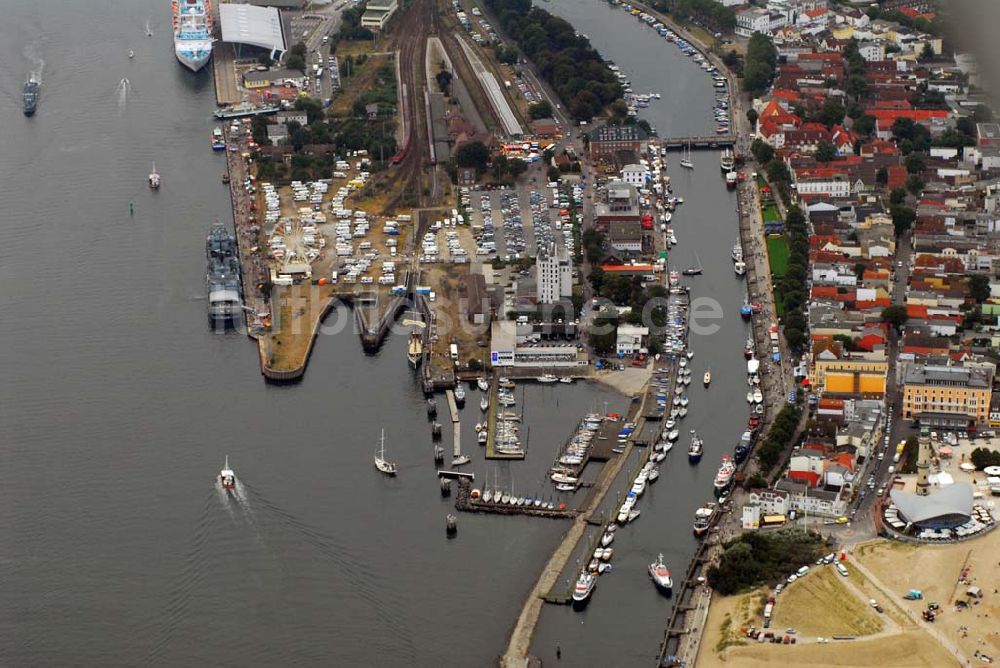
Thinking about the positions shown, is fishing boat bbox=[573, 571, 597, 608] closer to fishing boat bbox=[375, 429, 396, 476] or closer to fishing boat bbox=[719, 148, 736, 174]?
fishing boat bbox=[375, 429, 396, 476]

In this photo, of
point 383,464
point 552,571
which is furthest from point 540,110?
point 552,571

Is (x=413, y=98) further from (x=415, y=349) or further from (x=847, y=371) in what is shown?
(x=847, y=371)

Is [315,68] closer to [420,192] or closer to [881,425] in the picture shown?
[420,192]

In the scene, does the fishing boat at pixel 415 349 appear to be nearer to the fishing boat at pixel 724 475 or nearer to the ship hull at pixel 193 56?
the fishing boat at pixel 724 475

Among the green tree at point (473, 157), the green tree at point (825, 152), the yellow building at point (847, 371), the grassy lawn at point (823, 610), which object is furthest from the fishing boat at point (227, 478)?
the green tree at point (825, 152)

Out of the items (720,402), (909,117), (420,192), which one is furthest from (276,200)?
(909,117)
